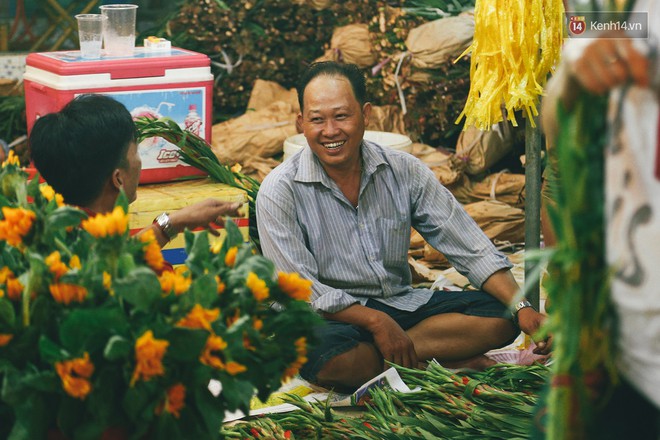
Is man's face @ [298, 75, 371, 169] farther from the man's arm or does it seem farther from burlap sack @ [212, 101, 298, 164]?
burlap sack @ [212, 101, 298, 164]

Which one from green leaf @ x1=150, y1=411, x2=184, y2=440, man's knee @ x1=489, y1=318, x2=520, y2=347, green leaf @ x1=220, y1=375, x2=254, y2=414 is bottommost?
man's knee @ x1=489, y1=318, x2=520, y2=347

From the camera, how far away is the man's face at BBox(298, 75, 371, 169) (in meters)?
3.25

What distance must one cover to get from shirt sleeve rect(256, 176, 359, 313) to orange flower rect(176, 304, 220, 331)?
1474mm

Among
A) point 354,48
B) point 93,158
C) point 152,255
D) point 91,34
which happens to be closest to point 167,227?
point 93,158

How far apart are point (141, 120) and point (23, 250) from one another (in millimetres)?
2029

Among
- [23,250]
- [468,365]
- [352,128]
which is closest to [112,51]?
[352,128]

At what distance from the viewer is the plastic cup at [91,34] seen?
3.82m

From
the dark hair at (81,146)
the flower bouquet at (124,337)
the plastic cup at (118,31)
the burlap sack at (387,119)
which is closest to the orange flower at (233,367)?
the flower bouquet at (124,337)

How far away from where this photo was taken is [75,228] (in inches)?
79.0

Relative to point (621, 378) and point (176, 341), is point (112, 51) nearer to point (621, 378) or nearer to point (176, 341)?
point (176, 341)

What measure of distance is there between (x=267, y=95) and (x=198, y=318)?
4.21m

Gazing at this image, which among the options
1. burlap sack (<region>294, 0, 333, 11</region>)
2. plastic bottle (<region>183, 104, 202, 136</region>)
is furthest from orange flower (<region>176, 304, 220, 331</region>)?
burlap sack (<region>294, 0, 333, 11</region>)

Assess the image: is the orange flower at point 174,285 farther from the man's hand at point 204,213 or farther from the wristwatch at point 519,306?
the wristwatch at point 519,306

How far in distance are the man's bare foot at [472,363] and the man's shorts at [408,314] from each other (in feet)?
0.33
